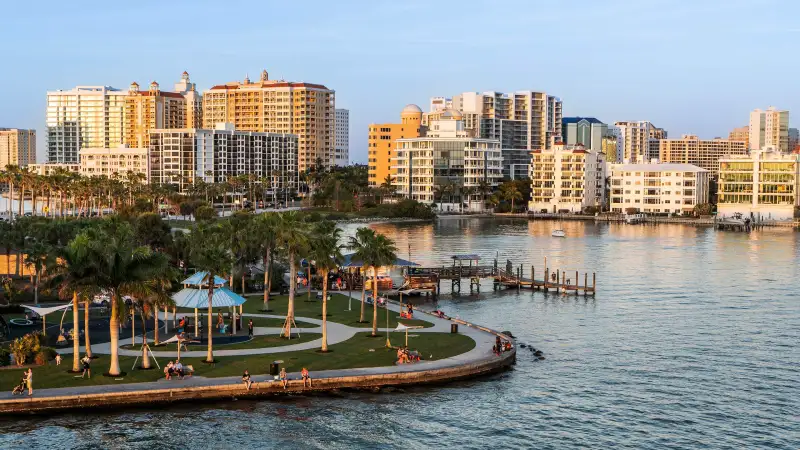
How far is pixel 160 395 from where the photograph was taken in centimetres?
4822

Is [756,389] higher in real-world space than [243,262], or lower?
lower

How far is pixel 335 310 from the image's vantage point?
75938 millimetres

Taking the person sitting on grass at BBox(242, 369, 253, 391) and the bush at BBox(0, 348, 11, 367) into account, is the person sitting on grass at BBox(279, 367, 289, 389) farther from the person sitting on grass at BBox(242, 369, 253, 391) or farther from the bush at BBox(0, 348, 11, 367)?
the bush at BBox(0, 348, 11, 367)

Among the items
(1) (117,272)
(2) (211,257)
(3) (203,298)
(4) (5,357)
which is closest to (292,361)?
(2) (211,257)

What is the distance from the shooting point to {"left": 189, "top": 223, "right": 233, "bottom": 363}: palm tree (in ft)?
187

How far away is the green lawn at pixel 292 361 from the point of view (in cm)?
4984

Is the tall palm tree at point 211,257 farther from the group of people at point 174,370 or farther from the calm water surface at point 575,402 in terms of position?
the calm water surface at point 575,402

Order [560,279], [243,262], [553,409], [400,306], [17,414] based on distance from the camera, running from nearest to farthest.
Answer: [17,414] < [553,409] < [400,306] < [243,262] < [560,279]

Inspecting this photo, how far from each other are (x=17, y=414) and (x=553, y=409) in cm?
2772

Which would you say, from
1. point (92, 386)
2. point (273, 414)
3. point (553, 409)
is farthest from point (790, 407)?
point (92, 386)

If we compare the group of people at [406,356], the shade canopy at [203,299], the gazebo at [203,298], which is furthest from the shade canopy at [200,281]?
the group of people at [406,356]

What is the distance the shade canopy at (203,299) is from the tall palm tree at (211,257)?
839mm

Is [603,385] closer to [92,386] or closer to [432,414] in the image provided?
[432,414]

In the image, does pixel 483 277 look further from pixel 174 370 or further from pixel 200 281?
pixel 174 370
